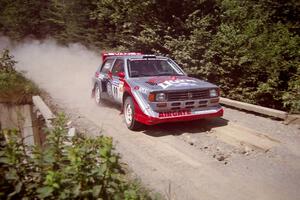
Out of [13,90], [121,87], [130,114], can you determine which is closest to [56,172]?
[130,114]

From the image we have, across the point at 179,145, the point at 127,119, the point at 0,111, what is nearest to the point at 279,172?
the point at 179,145

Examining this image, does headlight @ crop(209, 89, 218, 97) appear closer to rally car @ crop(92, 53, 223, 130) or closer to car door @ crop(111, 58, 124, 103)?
rally car @ crop(92, 53, 223, 130)

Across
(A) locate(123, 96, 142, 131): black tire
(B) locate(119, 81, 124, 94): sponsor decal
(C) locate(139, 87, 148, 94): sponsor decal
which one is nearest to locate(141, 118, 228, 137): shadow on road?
(A) locate(123, 96, 142, 131): black tire

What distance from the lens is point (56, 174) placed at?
9.00 ft

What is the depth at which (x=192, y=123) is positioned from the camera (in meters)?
7.87

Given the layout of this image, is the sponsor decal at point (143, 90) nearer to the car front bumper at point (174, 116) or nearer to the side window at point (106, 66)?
the car front bumper at point (174, 116)

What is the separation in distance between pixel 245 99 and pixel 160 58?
14.5 ft

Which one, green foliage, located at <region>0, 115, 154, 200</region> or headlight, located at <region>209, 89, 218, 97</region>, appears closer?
green foliage, located at <region>0, 115, 154, 200</region>

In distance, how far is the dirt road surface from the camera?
4504 millimetres

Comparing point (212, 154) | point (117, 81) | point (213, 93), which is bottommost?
point (212, 154)

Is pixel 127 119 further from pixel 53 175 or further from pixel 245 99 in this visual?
pixel 245 99

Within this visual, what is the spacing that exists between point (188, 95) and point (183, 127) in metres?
1.07

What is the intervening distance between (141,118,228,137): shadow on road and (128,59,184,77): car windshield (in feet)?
4.76

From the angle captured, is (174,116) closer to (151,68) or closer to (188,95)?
(188,95)
